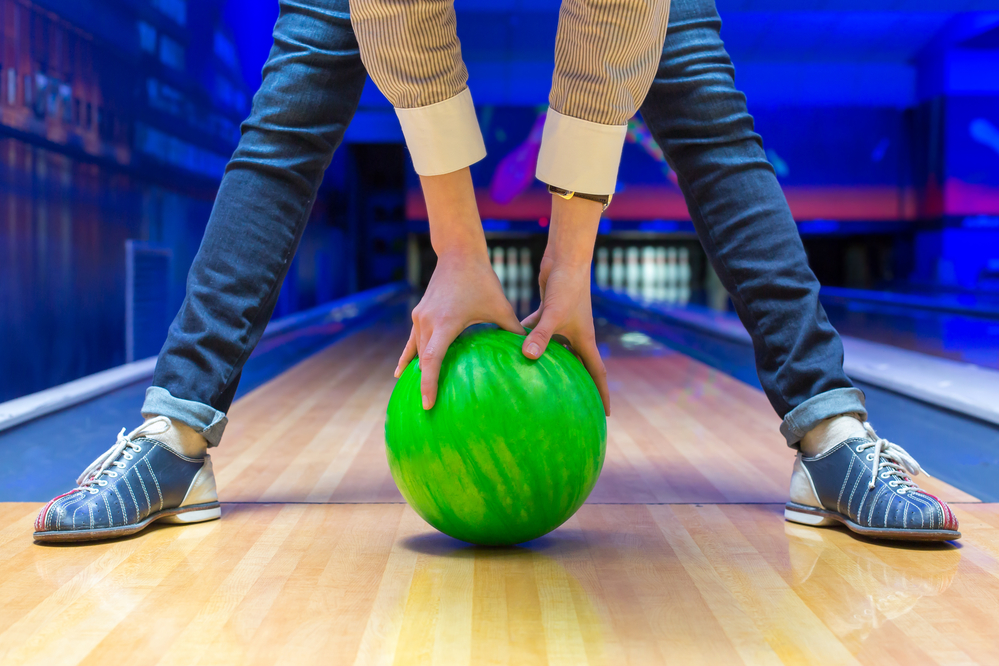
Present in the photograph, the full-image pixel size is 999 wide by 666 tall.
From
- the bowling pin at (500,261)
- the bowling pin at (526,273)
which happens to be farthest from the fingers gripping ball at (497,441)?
the bowling pin at (500,261)

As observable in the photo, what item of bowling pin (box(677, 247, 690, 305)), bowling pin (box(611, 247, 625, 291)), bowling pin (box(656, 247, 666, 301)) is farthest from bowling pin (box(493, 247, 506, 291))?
bowling pin (box(677, 247, 690, 305))

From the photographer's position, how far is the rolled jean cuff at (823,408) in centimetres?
89

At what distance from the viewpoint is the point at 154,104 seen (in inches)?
93.5

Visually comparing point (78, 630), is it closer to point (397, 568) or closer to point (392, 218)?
point (397, 568)

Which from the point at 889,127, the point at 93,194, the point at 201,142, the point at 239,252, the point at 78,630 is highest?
the point at 889,127

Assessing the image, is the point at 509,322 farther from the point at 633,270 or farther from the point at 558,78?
the point at 633,270

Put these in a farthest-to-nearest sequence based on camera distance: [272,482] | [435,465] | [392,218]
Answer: [392,218], [272,482], [435,465]

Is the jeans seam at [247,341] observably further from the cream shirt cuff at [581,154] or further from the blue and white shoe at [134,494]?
the cream shirt cuff at [581,154]

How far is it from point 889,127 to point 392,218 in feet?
15.3

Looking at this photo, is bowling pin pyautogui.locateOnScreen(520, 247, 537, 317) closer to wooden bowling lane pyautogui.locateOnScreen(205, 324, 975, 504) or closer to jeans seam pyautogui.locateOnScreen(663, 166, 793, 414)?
wooden bowling lane pyautogui.locateOnScreen(205, 324, 975, 504)

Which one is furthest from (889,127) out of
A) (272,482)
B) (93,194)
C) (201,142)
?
(272,482)

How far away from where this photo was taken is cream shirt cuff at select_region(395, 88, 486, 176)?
2.47 ft

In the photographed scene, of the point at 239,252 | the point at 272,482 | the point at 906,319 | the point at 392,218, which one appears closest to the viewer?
the point at 239,252

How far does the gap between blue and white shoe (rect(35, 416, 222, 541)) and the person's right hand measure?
300mm
